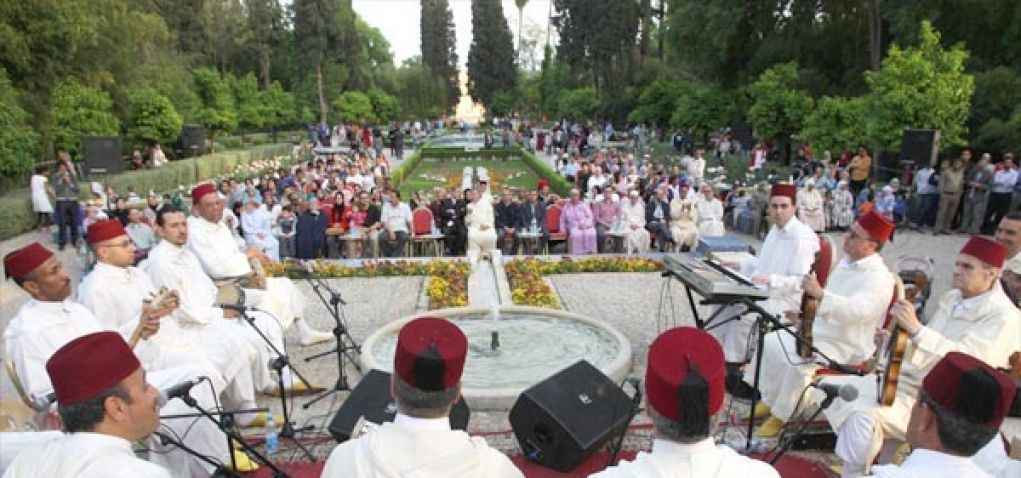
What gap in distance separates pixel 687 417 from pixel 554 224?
38.2ft

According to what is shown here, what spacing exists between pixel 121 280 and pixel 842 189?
15396 millimetres

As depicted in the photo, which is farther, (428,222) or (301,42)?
(301,42)

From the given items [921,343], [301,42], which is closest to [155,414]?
[921,343]

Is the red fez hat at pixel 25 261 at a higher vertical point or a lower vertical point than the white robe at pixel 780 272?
higher

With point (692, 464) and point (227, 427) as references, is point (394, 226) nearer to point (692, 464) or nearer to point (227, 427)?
point (227, 427)

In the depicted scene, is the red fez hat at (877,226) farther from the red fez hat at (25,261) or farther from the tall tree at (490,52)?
the tall tree at (490,52)

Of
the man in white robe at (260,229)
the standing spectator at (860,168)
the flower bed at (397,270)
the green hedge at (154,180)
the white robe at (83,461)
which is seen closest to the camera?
the white robe at (83,461)

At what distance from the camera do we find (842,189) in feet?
52.9

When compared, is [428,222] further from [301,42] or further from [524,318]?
[301,42]

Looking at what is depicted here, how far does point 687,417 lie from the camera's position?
2584 millimetres

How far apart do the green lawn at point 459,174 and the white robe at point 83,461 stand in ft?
75.3

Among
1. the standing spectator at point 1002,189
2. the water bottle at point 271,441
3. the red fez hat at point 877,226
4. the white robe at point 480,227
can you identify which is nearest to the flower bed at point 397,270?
the white robe at point 480,227

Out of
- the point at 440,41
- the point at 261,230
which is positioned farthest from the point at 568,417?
the point at 440,41

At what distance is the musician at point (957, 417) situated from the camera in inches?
107
